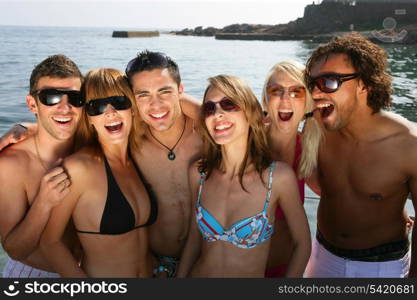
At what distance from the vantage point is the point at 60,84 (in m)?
3.04

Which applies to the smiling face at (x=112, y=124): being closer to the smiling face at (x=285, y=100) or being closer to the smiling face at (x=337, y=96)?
the smiling face at (x=285, y=100)

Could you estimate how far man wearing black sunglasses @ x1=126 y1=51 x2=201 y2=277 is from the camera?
11.1 feet

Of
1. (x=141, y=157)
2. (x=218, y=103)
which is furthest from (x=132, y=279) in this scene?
(x=218, y=103)

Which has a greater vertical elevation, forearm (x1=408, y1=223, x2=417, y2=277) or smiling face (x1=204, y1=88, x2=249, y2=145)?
smiling face (x1=204, y1=88, x2=249, y2=145)

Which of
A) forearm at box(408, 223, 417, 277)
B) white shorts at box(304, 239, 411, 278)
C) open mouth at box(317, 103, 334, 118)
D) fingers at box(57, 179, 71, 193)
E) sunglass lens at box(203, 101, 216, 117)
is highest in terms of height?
sunglass lens at box(203, 101, 216, 117)

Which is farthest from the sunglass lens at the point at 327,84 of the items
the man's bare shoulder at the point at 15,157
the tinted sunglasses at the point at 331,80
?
the man's bare shoulder at the point at 15,157

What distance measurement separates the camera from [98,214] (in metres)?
2.95

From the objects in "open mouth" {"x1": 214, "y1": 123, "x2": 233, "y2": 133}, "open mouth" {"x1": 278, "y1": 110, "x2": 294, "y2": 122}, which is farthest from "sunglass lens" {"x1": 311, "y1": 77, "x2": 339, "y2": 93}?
"open mouth" {"x1": 214, "y1": 123, "x2": 233, "y2": 133}

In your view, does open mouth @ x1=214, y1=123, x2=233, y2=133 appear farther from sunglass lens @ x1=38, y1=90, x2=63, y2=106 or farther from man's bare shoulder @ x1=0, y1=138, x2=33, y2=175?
man's bare shoulder @ x1=0, y1=138, x2=33, y2=175

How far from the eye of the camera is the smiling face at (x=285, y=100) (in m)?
3.20

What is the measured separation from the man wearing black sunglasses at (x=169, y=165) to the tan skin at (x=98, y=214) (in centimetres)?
Result: 31

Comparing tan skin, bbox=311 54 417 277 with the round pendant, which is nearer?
tan skin, bbox=311 54 417 277

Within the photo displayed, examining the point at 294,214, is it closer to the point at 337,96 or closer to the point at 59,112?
the point at 337,96

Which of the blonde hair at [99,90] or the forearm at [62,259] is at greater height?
the blonde hair at [99,90]
